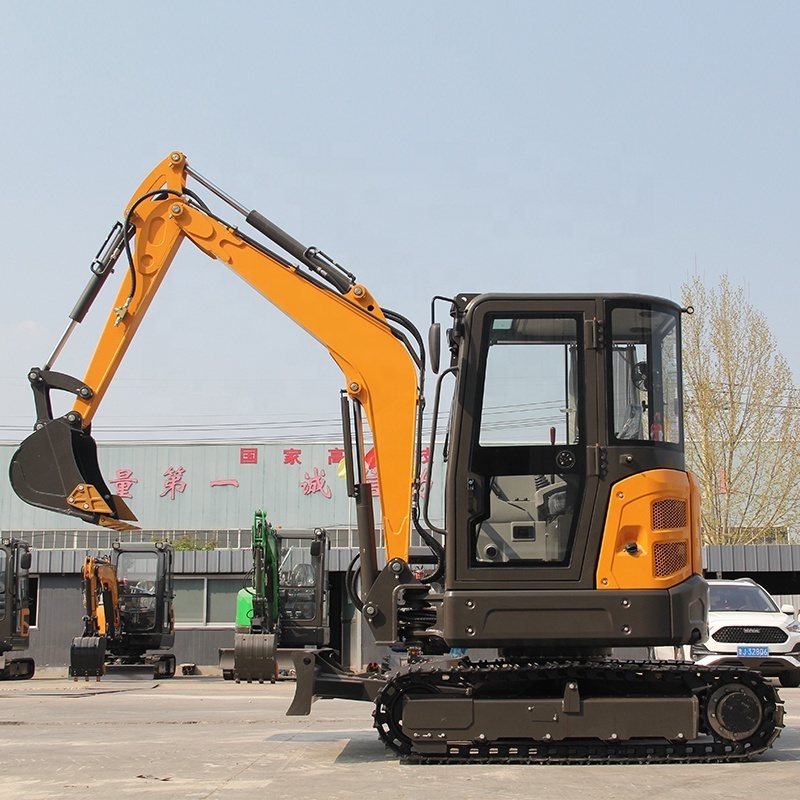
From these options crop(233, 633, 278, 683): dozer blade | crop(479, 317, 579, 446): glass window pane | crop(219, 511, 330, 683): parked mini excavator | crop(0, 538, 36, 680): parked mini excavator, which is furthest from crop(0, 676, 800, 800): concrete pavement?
crop(0, 538, 36, 680): parked mini excavator

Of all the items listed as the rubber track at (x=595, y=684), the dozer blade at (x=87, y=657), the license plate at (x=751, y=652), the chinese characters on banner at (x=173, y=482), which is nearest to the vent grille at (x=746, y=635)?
the license plate at (x=751, y=652)

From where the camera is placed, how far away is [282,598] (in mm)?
25047

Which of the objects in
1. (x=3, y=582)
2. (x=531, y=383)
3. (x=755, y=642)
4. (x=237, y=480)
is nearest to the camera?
(x=531, y=383)

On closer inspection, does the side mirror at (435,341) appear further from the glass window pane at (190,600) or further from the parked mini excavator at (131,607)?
the glass window pane at (190,600)

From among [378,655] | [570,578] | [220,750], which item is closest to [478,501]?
[570,578]

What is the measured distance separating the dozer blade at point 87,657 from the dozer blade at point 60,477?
1432cm

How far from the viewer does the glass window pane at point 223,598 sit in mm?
30531

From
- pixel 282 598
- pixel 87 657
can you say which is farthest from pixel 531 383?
pixel 282 598

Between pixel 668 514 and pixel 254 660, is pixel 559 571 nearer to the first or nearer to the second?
pixel 668 514

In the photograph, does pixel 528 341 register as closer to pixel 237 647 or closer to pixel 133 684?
pixel 237 647

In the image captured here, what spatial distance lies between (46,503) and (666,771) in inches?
213

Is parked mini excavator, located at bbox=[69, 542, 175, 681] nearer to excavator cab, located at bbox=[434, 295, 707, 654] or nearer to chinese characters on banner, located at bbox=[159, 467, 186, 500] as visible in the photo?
excavator cab, located at bbox=[434, 295, 707, 654]

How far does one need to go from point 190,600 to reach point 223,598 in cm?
93

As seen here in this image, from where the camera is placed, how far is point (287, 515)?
154 feet
